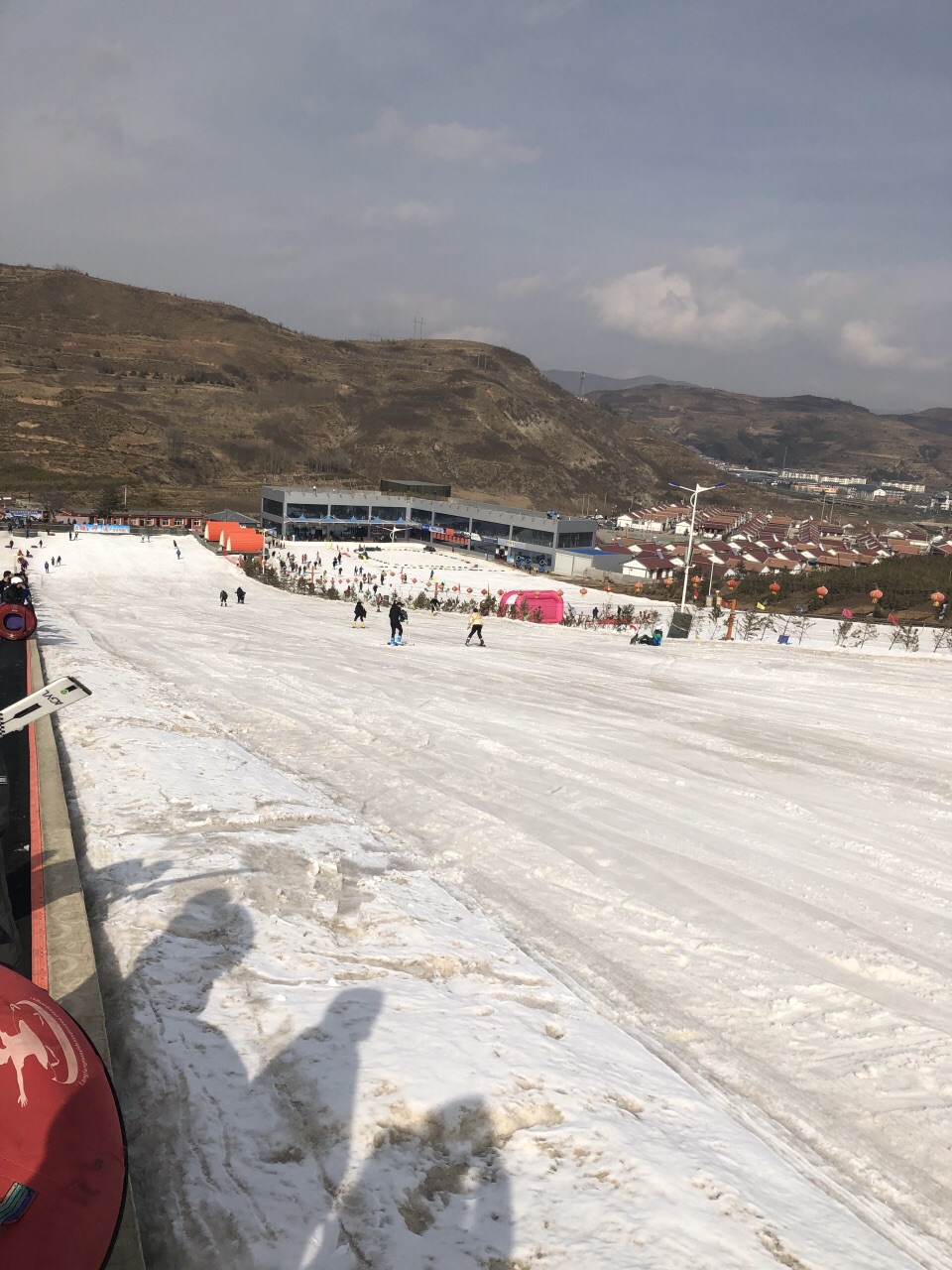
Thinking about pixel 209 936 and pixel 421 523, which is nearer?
pixel 209 936

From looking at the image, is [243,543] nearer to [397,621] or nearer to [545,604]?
[545,604]

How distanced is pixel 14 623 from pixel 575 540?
67.9 meters

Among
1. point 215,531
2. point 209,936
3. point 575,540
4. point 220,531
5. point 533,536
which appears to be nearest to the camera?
point 209,936

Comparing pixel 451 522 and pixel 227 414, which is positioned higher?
pixel 227 414

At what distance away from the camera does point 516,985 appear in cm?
587

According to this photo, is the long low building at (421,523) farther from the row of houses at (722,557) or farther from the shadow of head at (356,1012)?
the shadow of head at (356,1012)

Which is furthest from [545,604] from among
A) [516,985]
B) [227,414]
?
[227,414]

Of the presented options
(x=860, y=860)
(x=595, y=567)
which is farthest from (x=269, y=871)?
(x=595, y=567)

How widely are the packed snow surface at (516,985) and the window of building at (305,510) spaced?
7168 cm

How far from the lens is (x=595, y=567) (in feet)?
230

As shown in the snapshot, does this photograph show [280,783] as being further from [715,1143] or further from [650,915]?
[715,1143]

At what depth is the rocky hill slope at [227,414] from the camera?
114 metres

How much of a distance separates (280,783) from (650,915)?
14.8 feet

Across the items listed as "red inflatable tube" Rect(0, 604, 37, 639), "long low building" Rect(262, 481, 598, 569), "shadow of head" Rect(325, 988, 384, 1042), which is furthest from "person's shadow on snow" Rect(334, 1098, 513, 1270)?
"long low building" Rect(262, 481, 598, 569)
